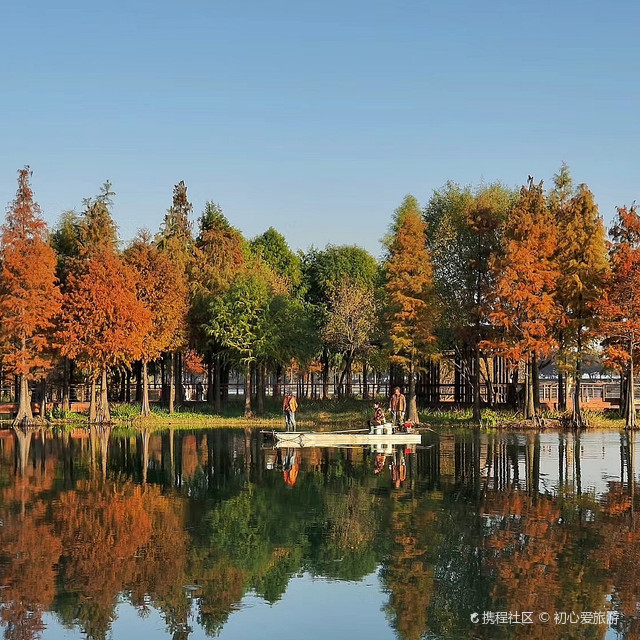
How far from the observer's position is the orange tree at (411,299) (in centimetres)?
5266

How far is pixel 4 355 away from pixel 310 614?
4253cm

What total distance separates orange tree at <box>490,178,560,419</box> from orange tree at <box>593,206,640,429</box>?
2836 millimetres

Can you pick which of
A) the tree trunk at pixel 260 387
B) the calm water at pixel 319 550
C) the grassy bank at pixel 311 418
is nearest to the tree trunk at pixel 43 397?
the grassy bank at pixel 311 418

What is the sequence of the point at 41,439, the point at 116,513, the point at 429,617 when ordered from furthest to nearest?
the point at 41,439, the point at 116,513, the point at 429,617

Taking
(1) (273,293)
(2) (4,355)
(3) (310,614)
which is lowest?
(3) (310,614)

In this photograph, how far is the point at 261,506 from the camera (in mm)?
23359

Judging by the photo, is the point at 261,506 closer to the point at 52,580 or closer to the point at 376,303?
the point at 52,580

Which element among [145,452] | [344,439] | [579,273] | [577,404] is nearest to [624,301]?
[579,273]

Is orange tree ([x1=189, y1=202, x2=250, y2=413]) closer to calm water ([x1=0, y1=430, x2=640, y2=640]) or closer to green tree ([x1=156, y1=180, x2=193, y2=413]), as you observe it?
green tree ([x1=156, y1=180, x2=193, y2=413])

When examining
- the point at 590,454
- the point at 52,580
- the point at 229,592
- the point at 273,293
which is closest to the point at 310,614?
the point at 229,592

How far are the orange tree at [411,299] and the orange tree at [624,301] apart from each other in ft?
30.8

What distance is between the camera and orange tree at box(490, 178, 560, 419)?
49.2 metres

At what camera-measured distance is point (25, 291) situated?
170 feet

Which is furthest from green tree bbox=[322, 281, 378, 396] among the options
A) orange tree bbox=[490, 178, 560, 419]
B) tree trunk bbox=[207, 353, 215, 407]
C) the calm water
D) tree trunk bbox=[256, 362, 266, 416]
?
the calm water
